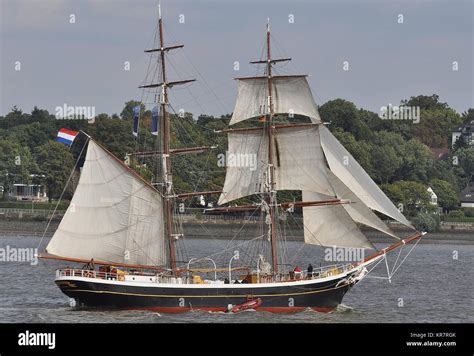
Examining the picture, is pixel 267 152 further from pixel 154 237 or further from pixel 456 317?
pixel 456 317

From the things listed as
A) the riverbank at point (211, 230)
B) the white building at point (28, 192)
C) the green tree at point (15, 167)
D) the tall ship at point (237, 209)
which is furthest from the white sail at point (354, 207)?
the white building at point (28, 192)

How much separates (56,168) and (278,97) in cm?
9537

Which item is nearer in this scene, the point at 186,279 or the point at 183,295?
the point at 183,295

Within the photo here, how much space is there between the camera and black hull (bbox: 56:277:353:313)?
249ft

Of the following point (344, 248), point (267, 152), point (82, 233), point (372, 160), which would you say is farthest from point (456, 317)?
point (372, 160)

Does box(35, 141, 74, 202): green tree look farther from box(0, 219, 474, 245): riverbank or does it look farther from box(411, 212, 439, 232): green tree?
box(411, 212, 439, 232): green tree

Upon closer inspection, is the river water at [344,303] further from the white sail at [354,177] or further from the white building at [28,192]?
the white building at [28,192]

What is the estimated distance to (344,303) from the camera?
83.0 meters

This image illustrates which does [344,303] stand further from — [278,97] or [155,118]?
[155,118]

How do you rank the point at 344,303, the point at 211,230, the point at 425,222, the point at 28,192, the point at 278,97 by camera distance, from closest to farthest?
the point at 278,97
the point at 344,303
the point at 211,230
the point at 425,222
the point at 28,192

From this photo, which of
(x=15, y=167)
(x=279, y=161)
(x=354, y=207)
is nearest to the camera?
(x=354, y=207)

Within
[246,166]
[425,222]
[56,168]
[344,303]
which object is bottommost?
[344,303]

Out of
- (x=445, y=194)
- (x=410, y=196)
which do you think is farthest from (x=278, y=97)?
(x=445, y=194)
